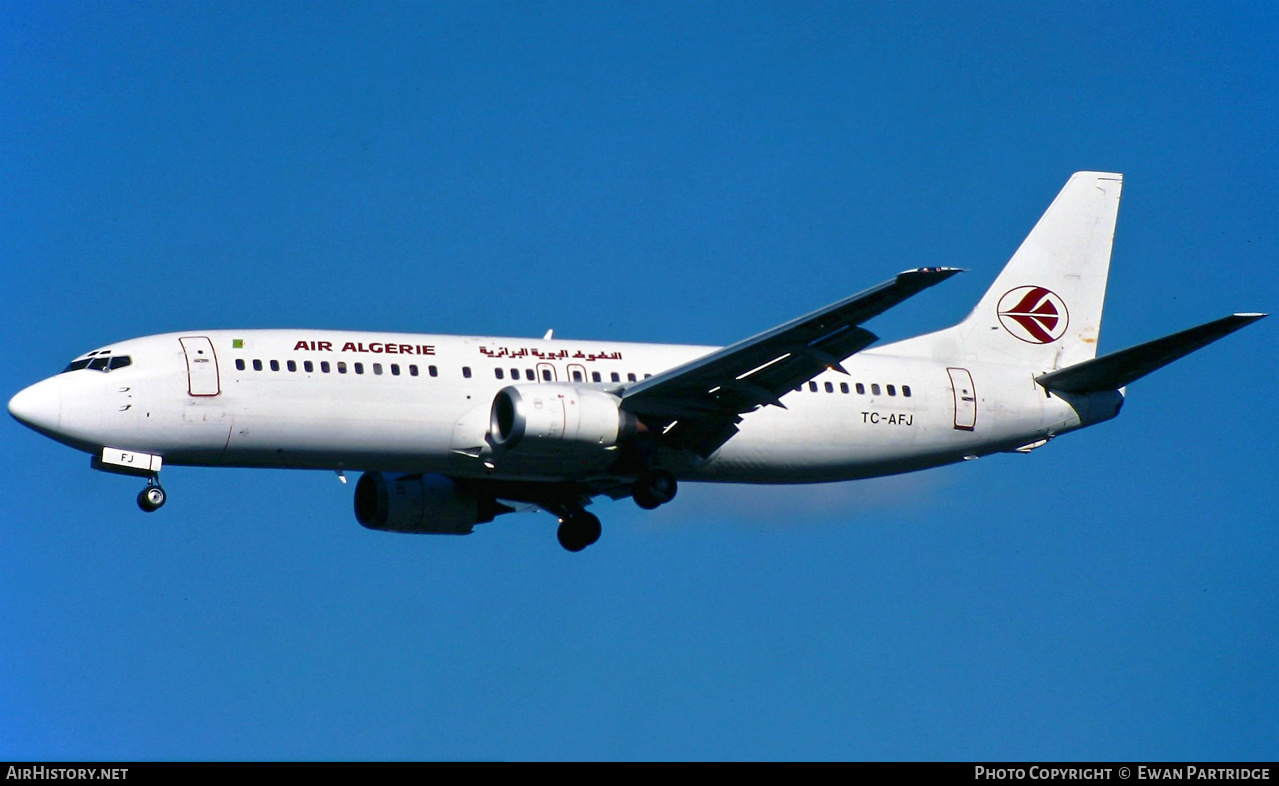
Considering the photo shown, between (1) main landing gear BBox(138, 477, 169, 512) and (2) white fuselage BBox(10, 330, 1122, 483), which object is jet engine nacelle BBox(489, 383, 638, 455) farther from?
(1) main landing gear BBox(138, 477, 169, 512)

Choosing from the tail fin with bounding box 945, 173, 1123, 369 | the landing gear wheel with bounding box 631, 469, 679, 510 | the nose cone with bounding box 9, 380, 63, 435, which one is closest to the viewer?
the nose cone with bounding box 9, 380, 63, 435

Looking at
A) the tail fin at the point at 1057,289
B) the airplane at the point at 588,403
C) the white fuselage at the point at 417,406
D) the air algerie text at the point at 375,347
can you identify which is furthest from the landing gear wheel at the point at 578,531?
the tail fin at the point at 1057,289

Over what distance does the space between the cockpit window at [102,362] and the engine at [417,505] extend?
7.81 m

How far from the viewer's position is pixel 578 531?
1820 inches

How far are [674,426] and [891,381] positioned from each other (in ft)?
20.8

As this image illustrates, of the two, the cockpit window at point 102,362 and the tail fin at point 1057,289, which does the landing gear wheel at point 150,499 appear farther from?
the tail fin at point 1057,289

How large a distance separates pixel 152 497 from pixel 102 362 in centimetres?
306

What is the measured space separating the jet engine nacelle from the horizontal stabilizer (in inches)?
465

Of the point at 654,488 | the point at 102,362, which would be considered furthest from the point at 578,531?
the point at 102,362

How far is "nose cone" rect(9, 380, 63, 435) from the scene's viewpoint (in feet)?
128

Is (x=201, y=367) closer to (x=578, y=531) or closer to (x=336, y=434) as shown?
(x=336, y=434)

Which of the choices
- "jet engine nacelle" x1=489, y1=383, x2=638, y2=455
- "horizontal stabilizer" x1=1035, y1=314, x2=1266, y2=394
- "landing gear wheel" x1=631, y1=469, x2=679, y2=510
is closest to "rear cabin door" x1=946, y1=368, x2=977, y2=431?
"horizontal stabilizer" x1=1035, y1=314, x2=1266, y2=394
